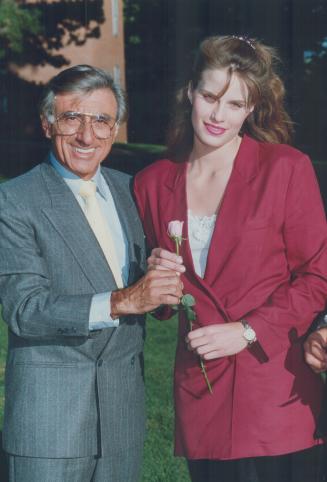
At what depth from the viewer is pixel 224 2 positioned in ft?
64.1

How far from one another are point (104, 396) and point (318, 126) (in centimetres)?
1914

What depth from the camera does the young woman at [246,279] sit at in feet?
10.6

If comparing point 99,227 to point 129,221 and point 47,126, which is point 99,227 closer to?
point 129,221

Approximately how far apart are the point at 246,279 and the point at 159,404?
348 centimetres

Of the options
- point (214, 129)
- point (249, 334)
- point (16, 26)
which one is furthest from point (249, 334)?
point (16, 26)

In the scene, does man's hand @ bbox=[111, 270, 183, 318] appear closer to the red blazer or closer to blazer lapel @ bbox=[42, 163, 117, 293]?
blazer lapel @ bbox=[42, 163, 117, 293]

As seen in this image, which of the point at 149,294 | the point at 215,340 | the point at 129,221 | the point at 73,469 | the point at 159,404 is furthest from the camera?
the point at 159,404

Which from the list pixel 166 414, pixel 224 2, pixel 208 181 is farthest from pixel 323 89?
pixel 208 181

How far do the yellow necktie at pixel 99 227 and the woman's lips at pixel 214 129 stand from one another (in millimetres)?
562

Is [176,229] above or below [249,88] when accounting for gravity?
below

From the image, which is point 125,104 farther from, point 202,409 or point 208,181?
point 202,409

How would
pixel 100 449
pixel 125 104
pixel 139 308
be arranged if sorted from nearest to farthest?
1. pixel 139 308
2. pixel 100 449
3. pixel 125 104

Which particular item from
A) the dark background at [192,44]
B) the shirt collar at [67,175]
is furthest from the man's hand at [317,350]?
the dark background at [192,44]

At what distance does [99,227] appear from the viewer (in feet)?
10.9
